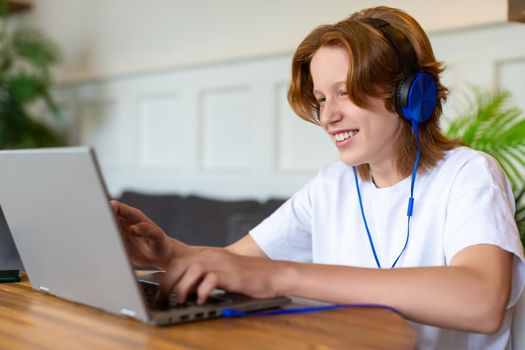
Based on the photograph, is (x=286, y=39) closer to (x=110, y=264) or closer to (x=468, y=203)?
(x=468, y=203)

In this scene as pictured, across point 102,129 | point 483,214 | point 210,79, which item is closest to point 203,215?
point 210,79

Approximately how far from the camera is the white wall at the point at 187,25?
2.40 meters

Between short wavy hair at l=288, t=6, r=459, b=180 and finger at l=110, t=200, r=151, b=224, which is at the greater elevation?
short wavy hair at l=288, t=6, r=459, b=180

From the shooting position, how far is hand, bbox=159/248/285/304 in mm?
843

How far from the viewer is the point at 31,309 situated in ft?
→ 2.94

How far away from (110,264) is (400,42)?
0.66m

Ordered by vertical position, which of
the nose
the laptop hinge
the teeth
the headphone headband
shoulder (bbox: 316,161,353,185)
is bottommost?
the laptop hinge

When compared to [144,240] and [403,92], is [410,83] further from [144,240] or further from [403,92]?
[144,240]

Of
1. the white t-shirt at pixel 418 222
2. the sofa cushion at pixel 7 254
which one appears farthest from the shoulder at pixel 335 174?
the sofa cushion at pixel 7 254

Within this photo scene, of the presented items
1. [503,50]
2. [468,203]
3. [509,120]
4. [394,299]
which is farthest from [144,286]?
[503,50]

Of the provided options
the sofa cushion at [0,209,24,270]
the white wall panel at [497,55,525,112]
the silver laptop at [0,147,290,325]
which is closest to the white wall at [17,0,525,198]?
the white wall panel at [497,55,525,112]

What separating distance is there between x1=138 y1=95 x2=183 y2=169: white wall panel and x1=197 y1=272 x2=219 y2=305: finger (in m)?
2.45

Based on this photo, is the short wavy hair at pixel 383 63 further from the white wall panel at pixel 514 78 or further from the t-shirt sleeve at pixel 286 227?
the white wall panel at pixel 514 78

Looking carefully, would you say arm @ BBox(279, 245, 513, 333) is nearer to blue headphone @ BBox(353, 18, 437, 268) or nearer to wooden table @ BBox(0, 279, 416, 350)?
wooden table @ BBox(0, 279, 416, 350)
